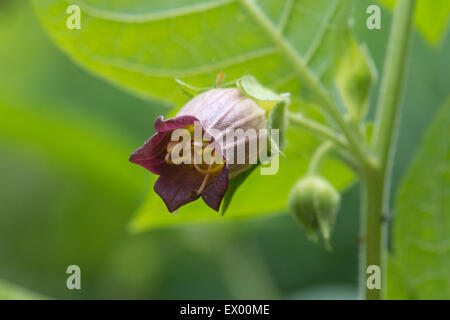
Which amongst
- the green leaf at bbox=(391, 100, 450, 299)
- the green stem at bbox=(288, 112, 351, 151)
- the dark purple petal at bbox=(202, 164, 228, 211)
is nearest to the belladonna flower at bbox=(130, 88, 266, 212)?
the dark purple petal at bbox=(202, 164, 228, 211)

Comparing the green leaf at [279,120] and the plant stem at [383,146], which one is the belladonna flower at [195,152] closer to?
the green leaf at [279,120]

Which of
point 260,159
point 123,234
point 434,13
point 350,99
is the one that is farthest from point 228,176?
point 123,234

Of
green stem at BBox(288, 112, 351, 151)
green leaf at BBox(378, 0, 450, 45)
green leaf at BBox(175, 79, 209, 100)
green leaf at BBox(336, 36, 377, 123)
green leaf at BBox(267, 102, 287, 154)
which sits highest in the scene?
green leaf at BBox(378, 0, 450, 45)

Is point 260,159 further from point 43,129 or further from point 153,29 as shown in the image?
point 43,129

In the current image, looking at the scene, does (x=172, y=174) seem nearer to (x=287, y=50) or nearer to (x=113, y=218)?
(x=287, y=50)

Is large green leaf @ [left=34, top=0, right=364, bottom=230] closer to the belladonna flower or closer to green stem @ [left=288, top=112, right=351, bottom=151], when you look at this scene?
green stem @ [left=288, top=112, right=351, bottom=151]

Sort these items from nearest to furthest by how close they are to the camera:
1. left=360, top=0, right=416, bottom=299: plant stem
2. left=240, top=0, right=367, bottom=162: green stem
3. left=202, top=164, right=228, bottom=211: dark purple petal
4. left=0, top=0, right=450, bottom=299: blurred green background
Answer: left=202, top=164, right=228, bottom=211: dark purple petal < left=360, top=0, right=416, bottom=299: plant stem < left=240, top=0, right=367, bottom=162: green stem < left=0, top=0, right=450, bottom=299: blurred green background
